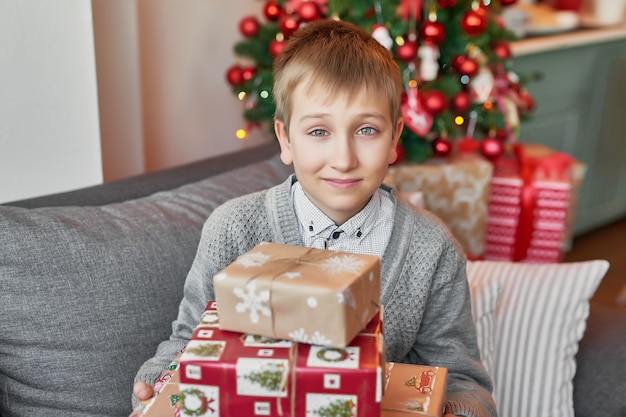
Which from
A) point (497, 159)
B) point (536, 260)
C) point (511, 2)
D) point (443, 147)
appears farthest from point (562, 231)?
point (511, 2)

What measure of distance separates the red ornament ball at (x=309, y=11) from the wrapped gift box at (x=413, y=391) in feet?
5.27

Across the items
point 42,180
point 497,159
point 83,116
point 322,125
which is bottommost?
point 497,159

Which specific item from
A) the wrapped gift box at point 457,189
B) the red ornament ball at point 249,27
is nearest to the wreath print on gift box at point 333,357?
the wrapped gift box at point 457,189

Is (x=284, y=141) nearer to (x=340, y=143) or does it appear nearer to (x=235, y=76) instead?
(x=340, y=143)

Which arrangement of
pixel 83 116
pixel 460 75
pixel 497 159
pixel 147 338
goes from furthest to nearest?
1. pixel 497 159
2. pixel 460 75
3. pixel 83 116
4. pixel 147 338

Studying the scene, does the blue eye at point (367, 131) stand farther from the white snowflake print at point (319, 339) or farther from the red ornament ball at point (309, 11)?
the red ornament ball at point (309, 11)

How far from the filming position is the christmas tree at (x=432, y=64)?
7.88 feet

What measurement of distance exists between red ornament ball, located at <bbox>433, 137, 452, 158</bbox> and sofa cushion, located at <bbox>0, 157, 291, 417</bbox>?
54.0 inches

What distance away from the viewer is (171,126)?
2803mm

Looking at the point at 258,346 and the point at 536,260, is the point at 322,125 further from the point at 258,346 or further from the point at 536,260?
the point at 536,260

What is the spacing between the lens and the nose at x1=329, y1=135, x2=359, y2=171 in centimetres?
106

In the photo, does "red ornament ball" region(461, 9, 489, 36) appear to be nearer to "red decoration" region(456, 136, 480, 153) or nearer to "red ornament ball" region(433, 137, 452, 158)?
"red ornament ball" region(433, 137, 452, 158)

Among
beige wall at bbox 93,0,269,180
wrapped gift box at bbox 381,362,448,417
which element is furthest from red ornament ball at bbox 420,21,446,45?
wrapped gift box at bbox 381,362,448,417

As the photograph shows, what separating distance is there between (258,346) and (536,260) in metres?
2.32
